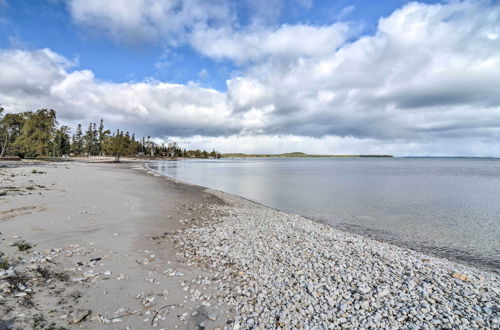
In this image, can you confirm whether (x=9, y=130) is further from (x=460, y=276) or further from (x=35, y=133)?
(x=460, y=276)

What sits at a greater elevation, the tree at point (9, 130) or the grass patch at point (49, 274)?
the tree at point (9, 130)

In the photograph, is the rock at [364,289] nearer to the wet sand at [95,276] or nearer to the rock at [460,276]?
the rock at [460,276]

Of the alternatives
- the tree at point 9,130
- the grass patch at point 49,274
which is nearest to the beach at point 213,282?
the grass patch at point 49,274

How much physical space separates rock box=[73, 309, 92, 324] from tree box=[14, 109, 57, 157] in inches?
3571

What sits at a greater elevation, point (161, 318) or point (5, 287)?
point (5, 287)

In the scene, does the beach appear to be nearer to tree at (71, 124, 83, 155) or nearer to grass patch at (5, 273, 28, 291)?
grass patch at (5, 273, 28, 291)

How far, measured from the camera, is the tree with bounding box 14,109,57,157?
71838mm

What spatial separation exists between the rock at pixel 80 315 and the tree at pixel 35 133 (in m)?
90.7

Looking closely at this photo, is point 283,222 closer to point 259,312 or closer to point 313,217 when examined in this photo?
point 313,217

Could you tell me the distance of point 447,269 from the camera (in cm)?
948

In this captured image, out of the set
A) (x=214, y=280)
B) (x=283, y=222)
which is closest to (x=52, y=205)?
(x=214, y=280)

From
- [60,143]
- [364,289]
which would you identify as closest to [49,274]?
[364,289]

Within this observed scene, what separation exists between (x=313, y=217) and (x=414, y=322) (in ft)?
52.4

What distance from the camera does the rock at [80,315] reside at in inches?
214
